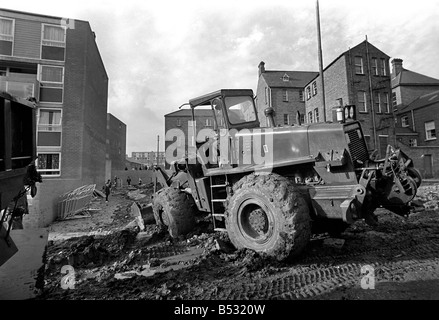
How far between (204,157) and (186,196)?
124cm

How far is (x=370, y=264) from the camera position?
411 cm

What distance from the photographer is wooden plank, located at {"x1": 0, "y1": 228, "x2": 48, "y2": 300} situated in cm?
295

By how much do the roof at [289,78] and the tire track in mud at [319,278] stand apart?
113ft

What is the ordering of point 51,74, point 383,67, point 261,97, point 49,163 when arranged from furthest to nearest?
1. point 261,97
2. point 383,67
3. point 51,74
4. point 49,163

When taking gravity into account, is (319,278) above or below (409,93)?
below

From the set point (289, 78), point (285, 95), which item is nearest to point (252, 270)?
point (285, 95)

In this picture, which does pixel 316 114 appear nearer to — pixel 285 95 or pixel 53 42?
pixel 285 95

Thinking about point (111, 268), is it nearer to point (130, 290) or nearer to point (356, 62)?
point (130, 290)

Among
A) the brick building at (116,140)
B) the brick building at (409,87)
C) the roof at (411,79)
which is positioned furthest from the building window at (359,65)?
the brick building at (116,140)

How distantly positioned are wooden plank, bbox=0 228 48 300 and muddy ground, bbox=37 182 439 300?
298 millimetres

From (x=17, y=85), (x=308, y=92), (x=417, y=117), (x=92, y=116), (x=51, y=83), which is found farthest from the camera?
(x=417, y=117)

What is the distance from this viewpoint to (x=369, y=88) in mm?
25406

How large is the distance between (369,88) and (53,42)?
1083 inches
